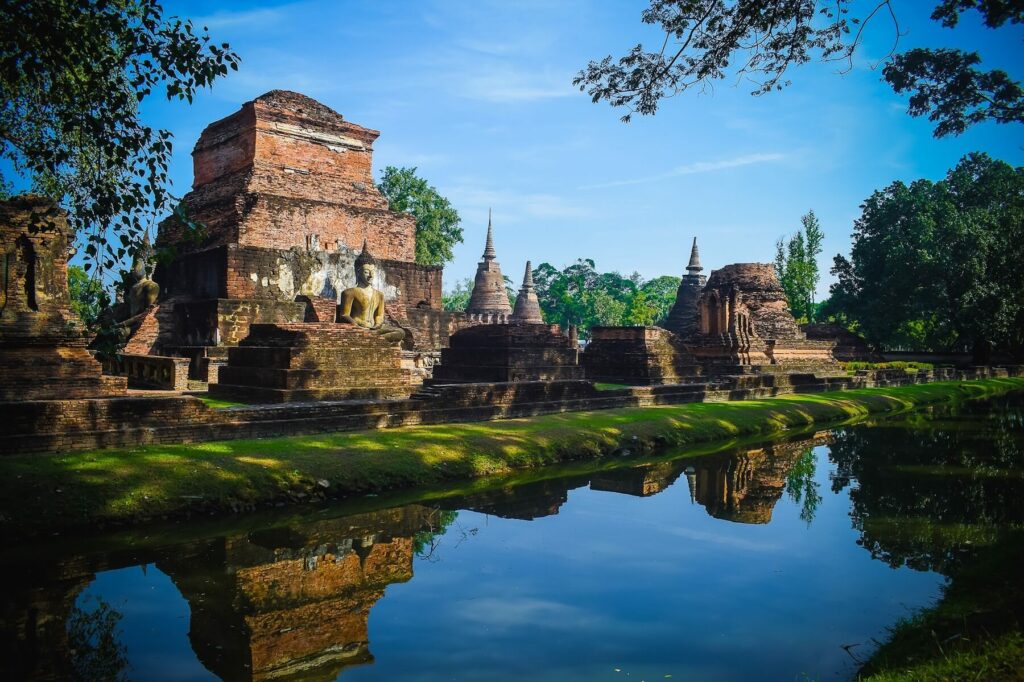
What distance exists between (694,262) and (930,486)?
3621cm

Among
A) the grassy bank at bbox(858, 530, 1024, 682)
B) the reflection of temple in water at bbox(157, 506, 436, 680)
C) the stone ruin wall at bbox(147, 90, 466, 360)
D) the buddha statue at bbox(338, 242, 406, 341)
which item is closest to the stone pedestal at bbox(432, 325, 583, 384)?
the buddha statue at bbox(338, 242, 406, 341)

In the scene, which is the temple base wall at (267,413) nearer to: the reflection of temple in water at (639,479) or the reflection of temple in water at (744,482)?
the reflection of temple in water at (639,479)

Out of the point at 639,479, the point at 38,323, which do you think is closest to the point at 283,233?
the point at 38,323

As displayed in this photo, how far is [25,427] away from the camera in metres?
8.09

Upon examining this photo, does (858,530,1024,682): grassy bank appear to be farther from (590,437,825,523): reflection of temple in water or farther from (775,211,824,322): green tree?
(775,211,824,322): green tree

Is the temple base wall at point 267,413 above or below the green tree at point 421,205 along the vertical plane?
below

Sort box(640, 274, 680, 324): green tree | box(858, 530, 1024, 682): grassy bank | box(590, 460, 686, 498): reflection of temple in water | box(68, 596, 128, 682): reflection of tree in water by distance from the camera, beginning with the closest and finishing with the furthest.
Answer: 1. box(858, 530, 1024, 682): grassy bank
2. box(68, 596, 128, 682): reflection of tree in water
3. box(590, 460, 686, 498): reflection of temple in water
4. box(640, 274, 680, 324): green tree

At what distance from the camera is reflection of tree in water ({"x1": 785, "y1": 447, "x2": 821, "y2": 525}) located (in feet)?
30.2

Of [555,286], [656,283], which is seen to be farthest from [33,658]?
[656,283]

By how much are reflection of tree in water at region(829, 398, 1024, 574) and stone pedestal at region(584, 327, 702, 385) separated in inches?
202

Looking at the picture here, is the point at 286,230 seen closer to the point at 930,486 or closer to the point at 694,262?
the point at 930,486

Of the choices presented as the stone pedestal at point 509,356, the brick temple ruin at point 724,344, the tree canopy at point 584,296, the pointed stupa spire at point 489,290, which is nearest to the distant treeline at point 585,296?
the tree canopy at point 584,296

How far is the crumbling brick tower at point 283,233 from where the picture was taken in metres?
19.7

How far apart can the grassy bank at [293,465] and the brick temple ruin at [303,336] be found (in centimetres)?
56
